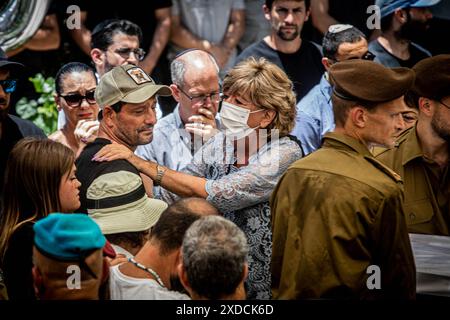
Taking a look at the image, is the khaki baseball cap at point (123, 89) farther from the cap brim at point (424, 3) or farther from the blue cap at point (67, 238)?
the cap brim at point (424, 3)

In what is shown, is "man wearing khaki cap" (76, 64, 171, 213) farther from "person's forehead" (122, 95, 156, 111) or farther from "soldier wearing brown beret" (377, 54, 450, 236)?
"soldier wearing brown beret" (377, 54, 450, 236)

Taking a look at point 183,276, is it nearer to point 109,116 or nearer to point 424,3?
point 109,116

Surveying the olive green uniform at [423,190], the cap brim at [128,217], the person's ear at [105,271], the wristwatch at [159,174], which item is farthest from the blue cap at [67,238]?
the olive green uniform at [423,190]

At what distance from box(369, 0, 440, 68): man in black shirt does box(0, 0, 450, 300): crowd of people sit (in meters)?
0.64

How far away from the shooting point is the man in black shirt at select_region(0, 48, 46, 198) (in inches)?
187

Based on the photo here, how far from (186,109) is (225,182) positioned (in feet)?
3.71

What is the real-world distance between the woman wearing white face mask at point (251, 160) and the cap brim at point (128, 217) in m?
0.19

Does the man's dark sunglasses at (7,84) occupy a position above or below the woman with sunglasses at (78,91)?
above

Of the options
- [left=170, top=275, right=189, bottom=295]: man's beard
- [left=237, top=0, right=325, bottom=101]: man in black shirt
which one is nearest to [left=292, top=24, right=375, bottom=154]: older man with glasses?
[left=237, top=0, right=325, bottom=101]: man in black shirt

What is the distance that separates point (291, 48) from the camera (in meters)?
6.10

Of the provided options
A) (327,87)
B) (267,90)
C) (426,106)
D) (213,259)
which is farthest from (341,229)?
(327,87)

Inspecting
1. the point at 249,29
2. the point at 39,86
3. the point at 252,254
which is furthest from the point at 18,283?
the point at 249,29

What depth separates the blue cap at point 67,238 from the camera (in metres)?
3.16
